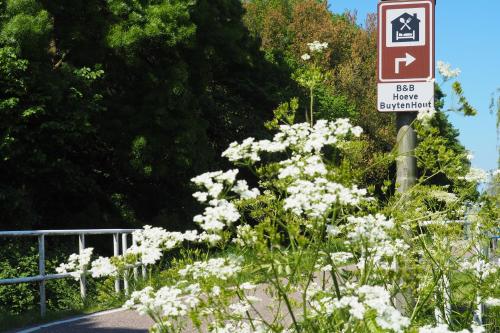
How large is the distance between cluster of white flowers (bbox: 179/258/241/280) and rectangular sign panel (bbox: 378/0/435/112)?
2355mm

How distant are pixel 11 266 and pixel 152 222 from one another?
1254 cm

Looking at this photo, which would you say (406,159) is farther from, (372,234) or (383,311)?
(383,311)

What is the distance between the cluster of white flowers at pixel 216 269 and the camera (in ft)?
11.1

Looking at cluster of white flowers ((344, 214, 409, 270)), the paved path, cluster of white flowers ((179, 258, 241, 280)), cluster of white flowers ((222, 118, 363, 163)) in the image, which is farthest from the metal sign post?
the paved path

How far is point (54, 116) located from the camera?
17.8m

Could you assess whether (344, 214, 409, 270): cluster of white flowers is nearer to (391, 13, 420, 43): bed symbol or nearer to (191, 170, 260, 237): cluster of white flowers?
(191, 170, 260, 237): cluster of white flowers

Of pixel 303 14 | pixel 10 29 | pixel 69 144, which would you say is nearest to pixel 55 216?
pixel 69 144

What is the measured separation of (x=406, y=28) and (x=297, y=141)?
2170 mm

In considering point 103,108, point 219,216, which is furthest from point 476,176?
point 103,108

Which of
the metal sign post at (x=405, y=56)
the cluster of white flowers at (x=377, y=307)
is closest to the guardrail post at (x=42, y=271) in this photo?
the metal sign post at (x=405, y=56)

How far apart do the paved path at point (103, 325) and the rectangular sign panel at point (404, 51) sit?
3.66 meters

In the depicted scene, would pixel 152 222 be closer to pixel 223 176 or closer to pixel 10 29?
pixel 10 29

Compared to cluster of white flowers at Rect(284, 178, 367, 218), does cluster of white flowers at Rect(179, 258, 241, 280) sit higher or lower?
lower

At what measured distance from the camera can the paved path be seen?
301 inches
